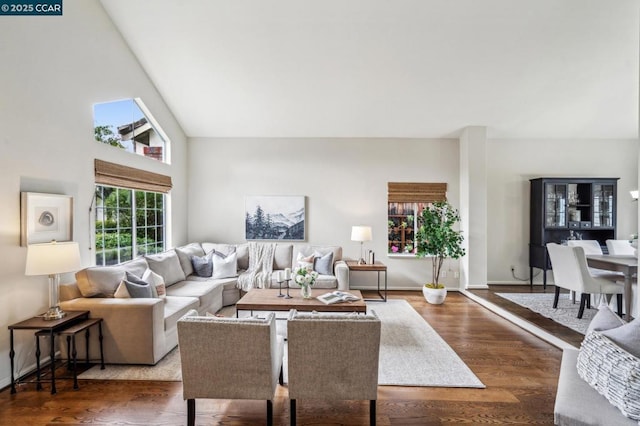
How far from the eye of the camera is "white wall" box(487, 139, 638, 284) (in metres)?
5.87

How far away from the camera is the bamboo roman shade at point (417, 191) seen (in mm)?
5812

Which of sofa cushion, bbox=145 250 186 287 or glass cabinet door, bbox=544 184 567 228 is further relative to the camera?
glass cabinet door, bbox=544 184 567 228

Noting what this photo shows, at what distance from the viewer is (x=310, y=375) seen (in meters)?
1.95

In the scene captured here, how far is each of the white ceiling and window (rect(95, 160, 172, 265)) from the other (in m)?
1.49

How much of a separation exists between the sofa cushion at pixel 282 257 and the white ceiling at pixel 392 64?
2151 mm

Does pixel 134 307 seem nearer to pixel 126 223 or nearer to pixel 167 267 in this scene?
pixel 167 267

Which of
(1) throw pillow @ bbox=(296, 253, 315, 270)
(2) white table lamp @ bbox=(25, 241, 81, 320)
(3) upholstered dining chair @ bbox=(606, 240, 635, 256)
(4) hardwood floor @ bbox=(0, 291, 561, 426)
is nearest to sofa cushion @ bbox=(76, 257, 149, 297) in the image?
(2) white table lamp @ bbox=(25, 241, 81, 320)

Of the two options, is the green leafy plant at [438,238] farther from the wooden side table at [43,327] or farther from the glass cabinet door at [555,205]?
the wooden side table at [43,327]

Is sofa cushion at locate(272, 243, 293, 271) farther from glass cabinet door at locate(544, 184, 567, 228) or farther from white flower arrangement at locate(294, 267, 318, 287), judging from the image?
glass cabinet door at locate(544, 184, 567, 228)

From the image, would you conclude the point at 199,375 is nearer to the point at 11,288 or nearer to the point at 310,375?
the point at 310,375

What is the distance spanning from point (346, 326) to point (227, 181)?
183 inches

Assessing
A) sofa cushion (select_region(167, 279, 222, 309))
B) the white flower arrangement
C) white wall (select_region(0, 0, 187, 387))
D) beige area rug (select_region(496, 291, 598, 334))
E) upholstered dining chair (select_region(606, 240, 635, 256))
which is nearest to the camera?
white wall (select_region(0, 0, 187, 387))

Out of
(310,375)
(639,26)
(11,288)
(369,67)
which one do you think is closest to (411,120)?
(369,67)

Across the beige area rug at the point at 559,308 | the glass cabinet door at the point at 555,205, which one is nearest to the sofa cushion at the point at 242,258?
the beige area rug at the point at 559,308
